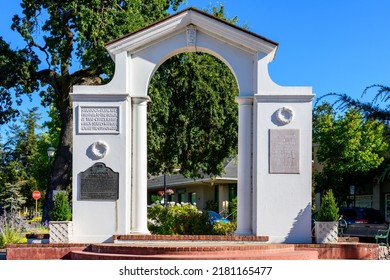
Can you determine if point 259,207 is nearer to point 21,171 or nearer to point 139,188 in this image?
point 139,188

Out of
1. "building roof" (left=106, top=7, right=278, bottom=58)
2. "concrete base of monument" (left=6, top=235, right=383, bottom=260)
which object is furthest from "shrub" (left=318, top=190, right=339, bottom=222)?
"building roof" (left=106, top=7, right=278, bottom=58)

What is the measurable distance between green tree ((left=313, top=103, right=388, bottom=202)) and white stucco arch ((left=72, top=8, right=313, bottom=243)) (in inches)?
856

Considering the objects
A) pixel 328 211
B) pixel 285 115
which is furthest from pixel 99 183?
pixel 328 211

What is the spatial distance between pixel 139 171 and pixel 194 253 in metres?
4.18

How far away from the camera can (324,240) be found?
13789 mm

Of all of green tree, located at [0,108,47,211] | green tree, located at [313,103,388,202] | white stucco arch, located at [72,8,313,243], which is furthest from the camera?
green tree, located at [0,108,47,211]

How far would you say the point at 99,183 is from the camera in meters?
14.4

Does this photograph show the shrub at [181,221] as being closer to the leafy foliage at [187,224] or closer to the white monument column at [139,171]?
the leafy foliage at [187,224]

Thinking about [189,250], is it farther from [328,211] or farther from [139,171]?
[328,211]

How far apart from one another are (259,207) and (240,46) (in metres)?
4.41

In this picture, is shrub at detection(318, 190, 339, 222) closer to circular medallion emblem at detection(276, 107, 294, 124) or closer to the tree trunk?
circular medallion emblem at detection(276, 107, 294, 124)

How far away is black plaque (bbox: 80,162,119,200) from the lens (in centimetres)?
1438

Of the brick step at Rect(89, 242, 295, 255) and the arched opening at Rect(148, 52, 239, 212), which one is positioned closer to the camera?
the brick step at Rect(89, 242, 295, 255)

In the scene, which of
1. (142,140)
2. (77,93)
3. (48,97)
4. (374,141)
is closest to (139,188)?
(142,140)
